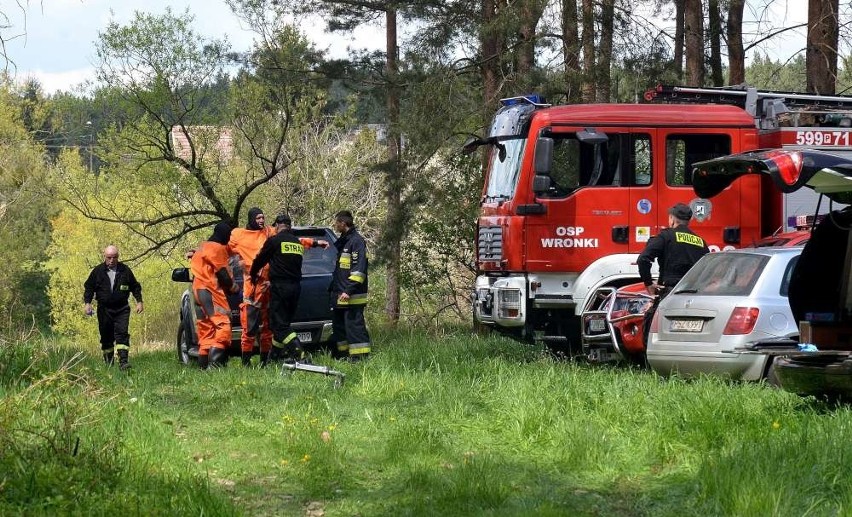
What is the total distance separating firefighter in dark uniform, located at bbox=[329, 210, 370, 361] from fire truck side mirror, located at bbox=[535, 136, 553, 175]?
2214mm

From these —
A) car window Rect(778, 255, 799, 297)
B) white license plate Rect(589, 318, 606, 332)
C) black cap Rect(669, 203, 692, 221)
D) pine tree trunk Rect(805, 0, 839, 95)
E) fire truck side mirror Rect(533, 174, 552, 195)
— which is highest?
pine tree trunk Rect(805, 0, 839, 95)

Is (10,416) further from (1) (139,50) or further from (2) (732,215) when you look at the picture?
(1) (139,50)

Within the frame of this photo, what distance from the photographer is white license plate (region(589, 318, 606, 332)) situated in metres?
12.6

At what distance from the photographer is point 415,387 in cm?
1049

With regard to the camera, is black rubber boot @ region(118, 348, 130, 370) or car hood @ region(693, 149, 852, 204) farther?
black rubber boot @ region(118, 348, 130, 370)

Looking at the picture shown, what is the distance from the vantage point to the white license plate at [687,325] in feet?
34.2

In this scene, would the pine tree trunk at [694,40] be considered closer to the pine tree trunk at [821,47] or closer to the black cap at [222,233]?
the pine tree trunk at [821,47]

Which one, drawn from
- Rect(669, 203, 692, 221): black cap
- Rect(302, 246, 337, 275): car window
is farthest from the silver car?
Rect(302, 246, 337, 275): car window

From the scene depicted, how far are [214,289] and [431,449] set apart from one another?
6.41m

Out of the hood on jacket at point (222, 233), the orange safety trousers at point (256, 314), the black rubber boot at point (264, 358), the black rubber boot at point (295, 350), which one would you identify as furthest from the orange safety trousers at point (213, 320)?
the black rubber boot at point (295, 350)

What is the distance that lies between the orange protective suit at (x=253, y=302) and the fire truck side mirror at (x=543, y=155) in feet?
10.9

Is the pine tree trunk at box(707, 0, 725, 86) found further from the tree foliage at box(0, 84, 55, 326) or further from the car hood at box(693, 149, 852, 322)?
the tree foliage at box(0, 84, 55, 326)

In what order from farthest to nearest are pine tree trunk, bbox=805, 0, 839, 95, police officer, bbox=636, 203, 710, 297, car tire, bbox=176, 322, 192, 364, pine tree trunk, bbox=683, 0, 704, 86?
pine tree trunk, bbox=683, 0, 704, 86, pine tree trunk, bbox=805, 0, 839, 95, car tire, bbox=176, 322, 192, 364, police officer, bbox=636, 203, 710, 297

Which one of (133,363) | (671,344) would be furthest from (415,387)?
(133,363)
